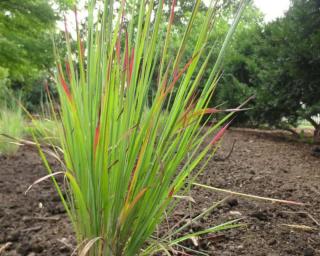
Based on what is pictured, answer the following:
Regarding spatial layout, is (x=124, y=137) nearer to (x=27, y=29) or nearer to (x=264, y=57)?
(x=264, y=57)

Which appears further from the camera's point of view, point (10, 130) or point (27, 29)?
point (27, 29)

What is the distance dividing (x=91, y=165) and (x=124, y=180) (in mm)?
119

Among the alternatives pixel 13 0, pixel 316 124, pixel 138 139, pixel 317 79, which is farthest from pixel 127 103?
pixel 13 0

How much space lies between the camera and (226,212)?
2047 mm

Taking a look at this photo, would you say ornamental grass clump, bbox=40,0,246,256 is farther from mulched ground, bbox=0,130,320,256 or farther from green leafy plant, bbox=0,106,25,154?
green leafy plant, bbox=0,106,25,154

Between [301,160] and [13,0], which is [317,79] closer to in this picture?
[301,160]

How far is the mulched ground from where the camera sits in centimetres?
161

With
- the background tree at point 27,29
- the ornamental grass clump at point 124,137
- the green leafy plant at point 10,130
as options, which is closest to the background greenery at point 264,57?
the background tree at point 27,29

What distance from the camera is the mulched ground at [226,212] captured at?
1.61 metres

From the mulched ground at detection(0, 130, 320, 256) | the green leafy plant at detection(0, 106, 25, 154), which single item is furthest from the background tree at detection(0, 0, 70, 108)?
the mulched ground at detection(0, 130, 320, 256)

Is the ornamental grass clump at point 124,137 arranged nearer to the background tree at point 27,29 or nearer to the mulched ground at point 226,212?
the mulched ground at point 226,212

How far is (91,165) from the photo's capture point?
1.05m

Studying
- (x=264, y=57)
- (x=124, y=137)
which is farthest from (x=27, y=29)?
(x=124, y=137)

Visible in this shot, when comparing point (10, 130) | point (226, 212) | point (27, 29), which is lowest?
point (10, 130)
